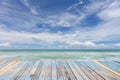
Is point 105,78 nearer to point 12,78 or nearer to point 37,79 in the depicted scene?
point 37,79

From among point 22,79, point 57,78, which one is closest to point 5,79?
point 22,79

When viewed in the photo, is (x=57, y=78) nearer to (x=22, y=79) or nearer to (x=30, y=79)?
(x=30, y=79)

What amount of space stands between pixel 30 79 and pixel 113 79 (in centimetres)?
238

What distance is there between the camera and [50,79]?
3184 millimetres

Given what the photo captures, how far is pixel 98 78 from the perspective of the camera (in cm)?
331

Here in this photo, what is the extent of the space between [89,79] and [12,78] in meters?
2.21

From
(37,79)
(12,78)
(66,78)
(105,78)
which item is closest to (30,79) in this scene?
(37,79)

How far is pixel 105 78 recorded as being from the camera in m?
3.31

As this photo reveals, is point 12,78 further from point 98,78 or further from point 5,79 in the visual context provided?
point 98,78

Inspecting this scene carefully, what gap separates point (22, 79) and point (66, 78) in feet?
4.10

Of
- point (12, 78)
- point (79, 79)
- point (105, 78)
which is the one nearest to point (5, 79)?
point (12, 78)

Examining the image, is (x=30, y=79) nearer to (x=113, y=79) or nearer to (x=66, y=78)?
(x=66, y=78)

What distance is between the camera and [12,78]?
3.21 m

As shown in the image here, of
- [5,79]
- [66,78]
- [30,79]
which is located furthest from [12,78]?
[66,78]
